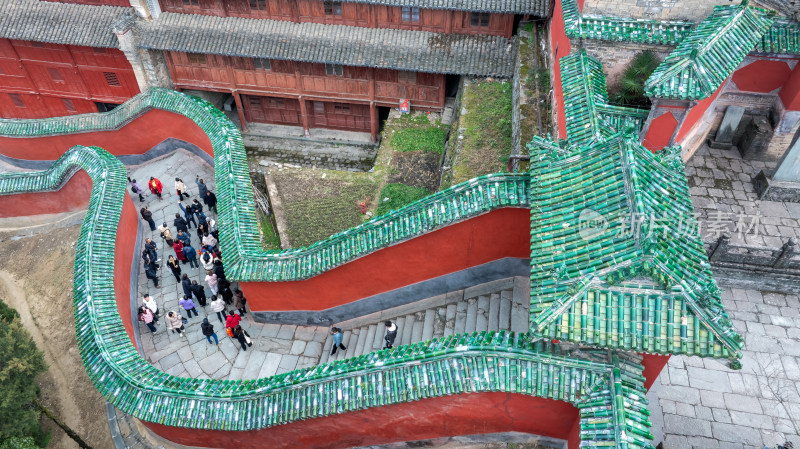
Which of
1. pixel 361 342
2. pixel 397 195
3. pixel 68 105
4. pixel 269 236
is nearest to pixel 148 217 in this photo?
pixel 269 236

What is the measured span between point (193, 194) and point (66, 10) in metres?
11.0

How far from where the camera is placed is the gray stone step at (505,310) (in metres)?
12.1

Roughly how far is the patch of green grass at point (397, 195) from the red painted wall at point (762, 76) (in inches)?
390

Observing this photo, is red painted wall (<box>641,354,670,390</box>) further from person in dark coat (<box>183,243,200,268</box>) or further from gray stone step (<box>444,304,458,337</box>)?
person in dark coat (<box>183,243,200,268</box>)

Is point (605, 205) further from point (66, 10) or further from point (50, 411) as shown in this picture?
point (66, 10)

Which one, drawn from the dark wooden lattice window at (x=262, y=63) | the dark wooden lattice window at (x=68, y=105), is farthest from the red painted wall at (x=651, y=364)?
the dark wooden lattice window at (x=68, y=105)

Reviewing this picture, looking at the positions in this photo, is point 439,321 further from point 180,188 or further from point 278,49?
point 278,49

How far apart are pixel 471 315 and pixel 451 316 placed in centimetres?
56

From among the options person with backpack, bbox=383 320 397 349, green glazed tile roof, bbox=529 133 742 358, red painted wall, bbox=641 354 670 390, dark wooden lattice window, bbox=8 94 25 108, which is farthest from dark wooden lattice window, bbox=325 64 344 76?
red painted wall, bbox=641 354 670 390

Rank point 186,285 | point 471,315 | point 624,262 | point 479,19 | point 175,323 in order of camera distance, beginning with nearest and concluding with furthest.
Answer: point 624,262 < point 471,315 < point 175,323 < point 186,285 < point 479,19

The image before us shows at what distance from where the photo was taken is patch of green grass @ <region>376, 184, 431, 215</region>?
17719mm

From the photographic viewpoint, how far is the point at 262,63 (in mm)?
23297

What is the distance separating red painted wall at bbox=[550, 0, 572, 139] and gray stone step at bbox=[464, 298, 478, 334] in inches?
203

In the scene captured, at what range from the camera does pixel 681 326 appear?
7.40 metres
